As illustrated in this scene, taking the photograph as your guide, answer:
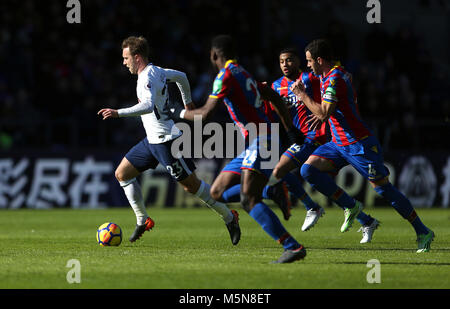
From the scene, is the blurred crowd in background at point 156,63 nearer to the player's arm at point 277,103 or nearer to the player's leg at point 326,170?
the player's leg at point 326,170

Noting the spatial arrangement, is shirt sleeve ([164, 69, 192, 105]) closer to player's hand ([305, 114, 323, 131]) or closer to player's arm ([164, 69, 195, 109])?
player's arm ([164, 69, 195, 109])

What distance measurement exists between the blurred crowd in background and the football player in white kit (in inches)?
325

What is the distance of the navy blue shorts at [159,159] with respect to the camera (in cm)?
1002

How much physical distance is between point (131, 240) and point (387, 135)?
987 centimetres

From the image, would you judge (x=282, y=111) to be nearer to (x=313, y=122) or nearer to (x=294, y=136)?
(x=294, y=136)

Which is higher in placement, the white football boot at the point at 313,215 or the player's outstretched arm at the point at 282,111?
the player's outstretched arm at the point at 282,111

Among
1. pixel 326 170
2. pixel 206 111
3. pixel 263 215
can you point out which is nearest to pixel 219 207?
pixel 326 170

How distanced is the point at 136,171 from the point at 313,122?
7.87 ft

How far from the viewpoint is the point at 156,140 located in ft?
33.0

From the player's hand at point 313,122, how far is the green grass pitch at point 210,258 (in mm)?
1475

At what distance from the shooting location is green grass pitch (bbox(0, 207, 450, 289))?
703 centimetres

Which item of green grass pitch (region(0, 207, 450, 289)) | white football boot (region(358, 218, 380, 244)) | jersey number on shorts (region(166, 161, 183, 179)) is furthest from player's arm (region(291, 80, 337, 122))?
white football boot (region(358, 218, 380, 244))

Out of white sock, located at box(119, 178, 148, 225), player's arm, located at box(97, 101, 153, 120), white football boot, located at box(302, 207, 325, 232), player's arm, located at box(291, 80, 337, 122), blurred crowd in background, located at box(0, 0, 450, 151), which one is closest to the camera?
player's arm, located at box(291, 80, 337, 122)

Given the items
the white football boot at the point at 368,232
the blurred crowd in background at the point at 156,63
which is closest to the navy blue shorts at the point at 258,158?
the white football boot at the point at 368,232
